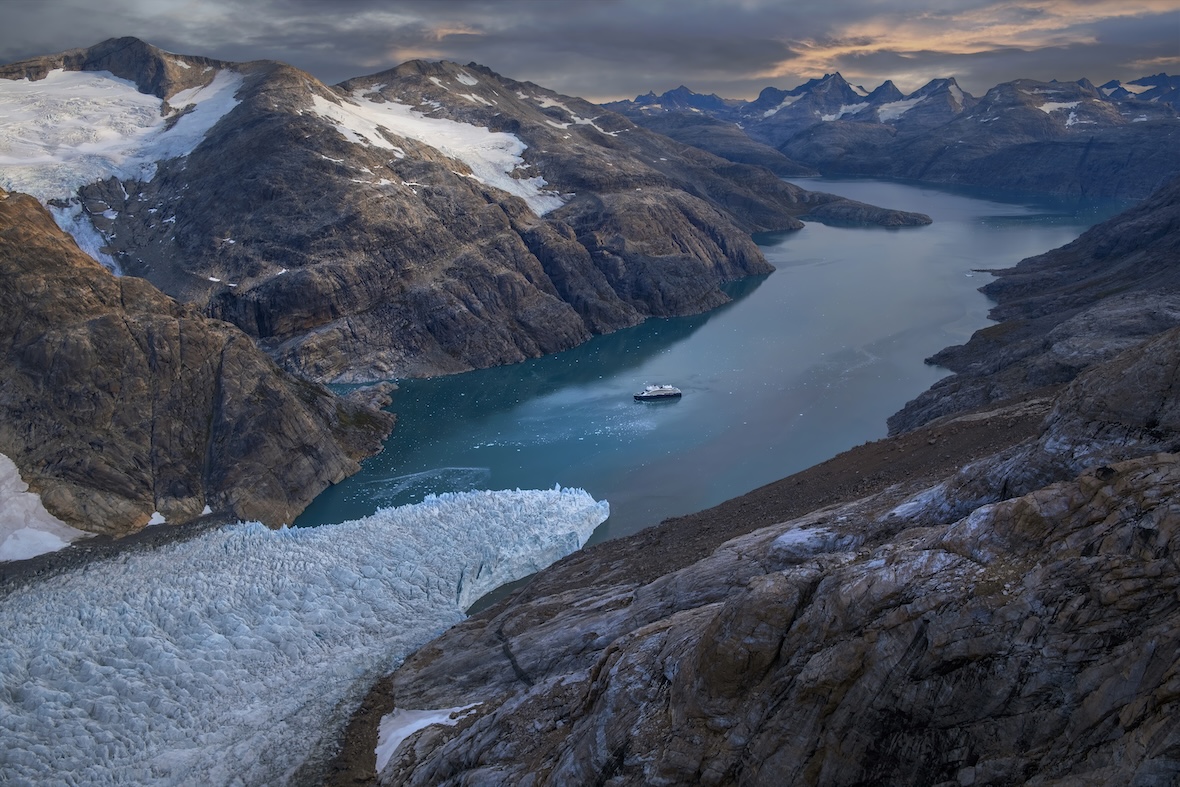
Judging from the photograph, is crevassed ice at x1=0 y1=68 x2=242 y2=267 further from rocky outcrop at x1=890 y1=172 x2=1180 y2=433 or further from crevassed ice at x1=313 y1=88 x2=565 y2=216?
rocky outcrop at x1=890 y1=172 x2=1180 y2=433

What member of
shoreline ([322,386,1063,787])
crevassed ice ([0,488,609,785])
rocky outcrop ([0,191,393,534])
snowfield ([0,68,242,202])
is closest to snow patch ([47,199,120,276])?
snowfield ([0,68,242,202])

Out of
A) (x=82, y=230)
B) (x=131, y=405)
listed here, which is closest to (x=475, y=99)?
(x=82, y=230)

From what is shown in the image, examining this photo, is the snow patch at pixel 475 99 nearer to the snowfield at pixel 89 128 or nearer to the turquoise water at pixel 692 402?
the snowfield at pixel 89 128

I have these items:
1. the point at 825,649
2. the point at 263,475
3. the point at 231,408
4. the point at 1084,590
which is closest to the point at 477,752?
the point at 825,649

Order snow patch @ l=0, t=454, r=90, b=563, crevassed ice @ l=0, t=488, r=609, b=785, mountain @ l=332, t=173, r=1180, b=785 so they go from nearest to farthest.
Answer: mountain @ l=332, t=173, r=1180, b=785 < crevassed ice @ l=0, t=488, r=609, b=785 < snow patch @ l=0, t=454, r=90, b=563

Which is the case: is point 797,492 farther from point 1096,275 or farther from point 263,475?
point 1096,275
